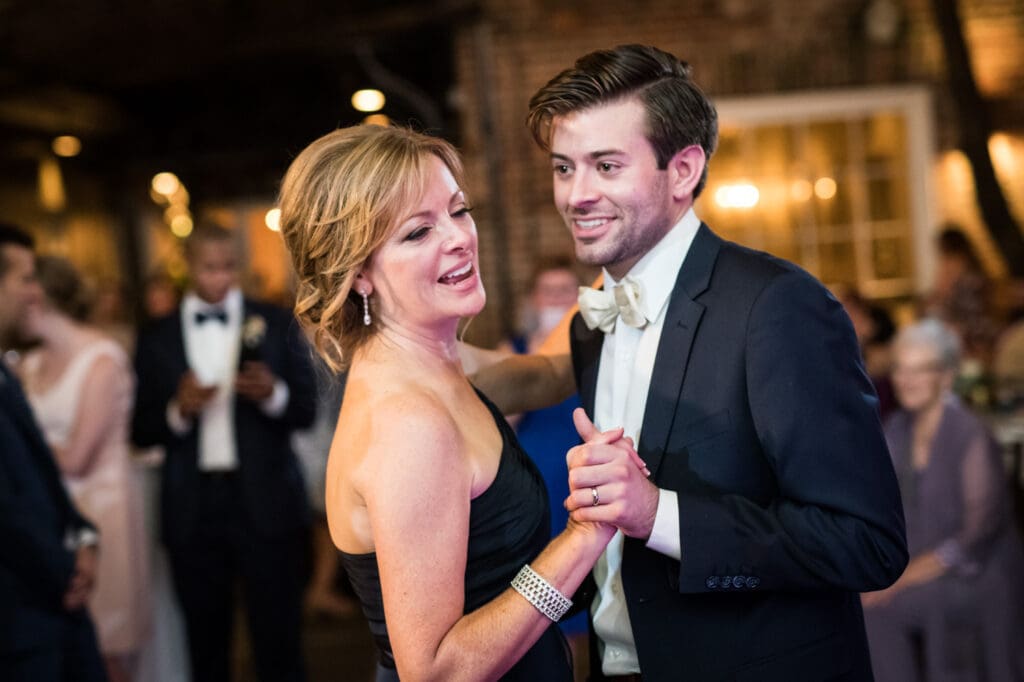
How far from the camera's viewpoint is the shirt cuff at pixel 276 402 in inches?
158

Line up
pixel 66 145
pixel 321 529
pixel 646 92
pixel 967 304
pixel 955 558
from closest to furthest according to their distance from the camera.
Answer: pixel 646 92 → pixel 955 558 → pixel 967 304 → pixel 321 529 → pixel 66 145

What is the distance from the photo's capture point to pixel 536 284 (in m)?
4.72

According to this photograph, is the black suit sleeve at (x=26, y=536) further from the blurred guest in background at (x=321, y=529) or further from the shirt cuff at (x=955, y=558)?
the shirt cuff at (x=955, y=558)

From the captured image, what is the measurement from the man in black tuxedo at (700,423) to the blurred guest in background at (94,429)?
2705 millimetres

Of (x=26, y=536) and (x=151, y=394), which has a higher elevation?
(x=151, y=394)

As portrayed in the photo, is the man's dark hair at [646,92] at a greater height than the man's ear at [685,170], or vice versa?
the man's dark hair at [646,92]

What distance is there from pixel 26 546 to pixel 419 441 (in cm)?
163

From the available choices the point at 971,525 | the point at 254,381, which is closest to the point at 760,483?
the point at 971,525

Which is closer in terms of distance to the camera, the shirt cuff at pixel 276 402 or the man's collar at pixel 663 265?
the man's collar at pixel 663 265

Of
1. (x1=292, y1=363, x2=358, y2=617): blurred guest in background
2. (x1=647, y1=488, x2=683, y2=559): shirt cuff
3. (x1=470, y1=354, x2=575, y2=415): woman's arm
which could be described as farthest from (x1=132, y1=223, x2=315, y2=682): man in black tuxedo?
(x1=647, y1=488, x2=683, y2=559): shirt cuff

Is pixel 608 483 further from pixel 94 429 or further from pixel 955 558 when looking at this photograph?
pixel 94 429

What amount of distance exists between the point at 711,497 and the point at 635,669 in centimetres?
42

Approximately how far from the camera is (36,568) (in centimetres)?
279

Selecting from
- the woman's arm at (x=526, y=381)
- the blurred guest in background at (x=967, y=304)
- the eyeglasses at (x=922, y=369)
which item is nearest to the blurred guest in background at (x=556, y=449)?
the woman's arm at (x=526, y=381)
